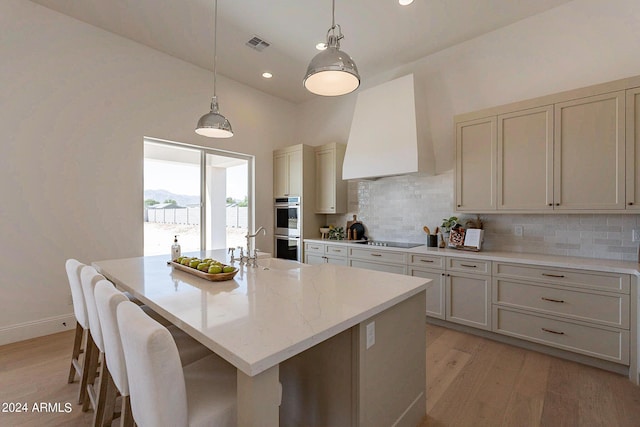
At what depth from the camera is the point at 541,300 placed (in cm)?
261

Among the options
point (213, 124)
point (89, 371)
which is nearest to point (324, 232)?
point (213, 124)

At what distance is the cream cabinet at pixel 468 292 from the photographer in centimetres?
290

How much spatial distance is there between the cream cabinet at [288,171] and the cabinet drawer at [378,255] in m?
1.42

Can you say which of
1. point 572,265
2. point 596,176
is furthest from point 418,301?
point 596,176

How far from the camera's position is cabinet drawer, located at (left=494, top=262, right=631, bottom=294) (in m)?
2.27

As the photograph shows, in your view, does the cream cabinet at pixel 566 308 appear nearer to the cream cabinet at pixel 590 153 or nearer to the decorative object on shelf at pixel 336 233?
the cream cabinet at pixel 590 153

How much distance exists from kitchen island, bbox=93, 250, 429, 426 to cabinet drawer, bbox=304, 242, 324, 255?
2.40 m

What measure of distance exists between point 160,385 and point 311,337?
514 mm

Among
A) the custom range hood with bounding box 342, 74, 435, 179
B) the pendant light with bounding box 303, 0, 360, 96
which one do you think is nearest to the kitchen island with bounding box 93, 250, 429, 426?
the pendant light with bounding box 303, 0, 360, 96

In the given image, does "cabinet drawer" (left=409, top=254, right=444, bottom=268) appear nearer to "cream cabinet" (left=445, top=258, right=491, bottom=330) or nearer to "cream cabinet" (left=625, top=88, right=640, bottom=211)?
"cream cabinet" (left=445, top=258, right=491, bottom=330)

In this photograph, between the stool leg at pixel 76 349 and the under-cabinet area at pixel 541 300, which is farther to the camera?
the under-cabinet area at pixel 541 300

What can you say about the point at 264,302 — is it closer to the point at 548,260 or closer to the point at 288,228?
the point at 548,260

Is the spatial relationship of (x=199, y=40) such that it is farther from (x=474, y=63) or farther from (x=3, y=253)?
(x=474, y=63)

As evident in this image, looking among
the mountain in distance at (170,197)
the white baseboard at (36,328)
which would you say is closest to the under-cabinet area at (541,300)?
the mountain in distance at (170,197)
